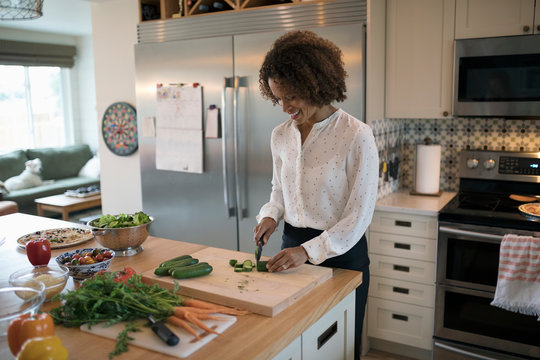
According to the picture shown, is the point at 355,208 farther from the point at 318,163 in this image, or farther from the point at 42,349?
the point at 42,349

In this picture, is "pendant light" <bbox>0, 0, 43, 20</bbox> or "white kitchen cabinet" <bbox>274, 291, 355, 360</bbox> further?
"pendant light" <bbox>0, 0, 43, 20</bbox>

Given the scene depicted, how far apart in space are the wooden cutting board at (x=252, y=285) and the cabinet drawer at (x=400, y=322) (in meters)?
1.42

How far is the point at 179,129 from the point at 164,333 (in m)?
2.29

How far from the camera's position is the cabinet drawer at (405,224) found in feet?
9.19

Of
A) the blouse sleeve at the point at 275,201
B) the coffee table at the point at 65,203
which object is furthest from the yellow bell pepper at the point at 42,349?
the coffee table at the point at 65,203

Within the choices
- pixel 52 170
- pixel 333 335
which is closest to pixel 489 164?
pixel 333 335

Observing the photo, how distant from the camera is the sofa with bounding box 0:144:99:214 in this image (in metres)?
6.48

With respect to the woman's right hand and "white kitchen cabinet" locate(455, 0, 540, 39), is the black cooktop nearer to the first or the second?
"white kitchen cabinet" locate(455, 0, 540, 39)

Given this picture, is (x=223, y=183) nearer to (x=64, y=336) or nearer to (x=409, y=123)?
(x=409, y=123)

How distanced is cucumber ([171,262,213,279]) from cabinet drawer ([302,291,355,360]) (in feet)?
1.27

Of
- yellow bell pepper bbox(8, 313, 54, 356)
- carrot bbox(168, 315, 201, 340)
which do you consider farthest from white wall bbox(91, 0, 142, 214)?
yellow bell pepper bbox(8, 313, 54, 356)

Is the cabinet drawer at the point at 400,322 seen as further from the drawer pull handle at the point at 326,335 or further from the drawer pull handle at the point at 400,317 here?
the drawer pull handle at the point at 326,335

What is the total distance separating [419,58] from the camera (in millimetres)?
2977

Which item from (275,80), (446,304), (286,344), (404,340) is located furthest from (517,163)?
(286,344)
